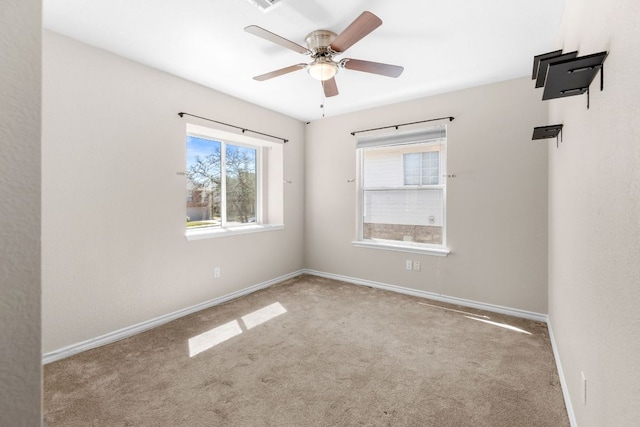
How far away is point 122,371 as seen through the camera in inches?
82.8

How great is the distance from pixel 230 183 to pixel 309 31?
7.51 ft

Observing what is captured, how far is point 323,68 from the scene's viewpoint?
231cm

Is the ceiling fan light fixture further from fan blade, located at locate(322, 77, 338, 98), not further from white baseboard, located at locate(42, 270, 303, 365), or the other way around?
white baseboard, located at locate(42, 270, 303, 365)

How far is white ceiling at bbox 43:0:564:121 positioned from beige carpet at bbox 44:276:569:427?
2509mm

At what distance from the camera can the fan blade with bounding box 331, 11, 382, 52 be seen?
5.54 ft

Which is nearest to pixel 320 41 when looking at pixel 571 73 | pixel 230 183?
pixel 571 73

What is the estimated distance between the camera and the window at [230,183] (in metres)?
3.47

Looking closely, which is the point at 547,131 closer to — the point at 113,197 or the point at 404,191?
the point at 404,191

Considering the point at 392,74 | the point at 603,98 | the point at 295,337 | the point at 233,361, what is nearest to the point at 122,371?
the point at 233,361

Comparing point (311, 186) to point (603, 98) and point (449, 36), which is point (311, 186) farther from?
point (603, 98)

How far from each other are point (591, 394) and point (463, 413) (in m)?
0.69

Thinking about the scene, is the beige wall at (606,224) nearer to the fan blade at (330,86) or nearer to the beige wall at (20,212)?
the beige wall at (20,212)

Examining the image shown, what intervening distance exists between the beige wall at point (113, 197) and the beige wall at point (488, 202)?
2.37m

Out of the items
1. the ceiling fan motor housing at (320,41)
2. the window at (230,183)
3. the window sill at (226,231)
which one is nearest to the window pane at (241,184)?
the window at (230,183)
